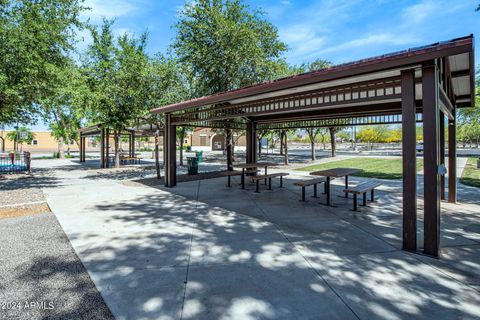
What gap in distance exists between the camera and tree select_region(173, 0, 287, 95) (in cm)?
1190

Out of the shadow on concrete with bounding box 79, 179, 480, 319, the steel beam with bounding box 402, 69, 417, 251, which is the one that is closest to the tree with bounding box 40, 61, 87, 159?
the shadow on concrete with bounding box 79, 179, 480, 319

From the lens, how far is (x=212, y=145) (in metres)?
54.5

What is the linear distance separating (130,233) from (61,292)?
6.24 ft

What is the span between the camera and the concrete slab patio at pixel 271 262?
271 centimetres

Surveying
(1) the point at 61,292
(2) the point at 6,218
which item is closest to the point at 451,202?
(1) the point at 61,292

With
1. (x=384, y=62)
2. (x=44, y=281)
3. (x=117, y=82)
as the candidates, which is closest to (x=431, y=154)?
(x=384, y=62)

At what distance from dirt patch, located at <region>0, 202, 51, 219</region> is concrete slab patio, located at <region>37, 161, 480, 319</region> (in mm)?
314

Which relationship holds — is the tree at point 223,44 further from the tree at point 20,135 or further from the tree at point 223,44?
the tree at point 20,135

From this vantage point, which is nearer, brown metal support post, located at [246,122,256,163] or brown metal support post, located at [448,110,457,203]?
brown metal support post, located at [448,110,457,203]

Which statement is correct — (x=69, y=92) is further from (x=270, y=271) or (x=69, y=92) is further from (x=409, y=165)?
(x=409, y=165)

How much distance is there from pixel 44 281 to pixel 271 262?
2.80m

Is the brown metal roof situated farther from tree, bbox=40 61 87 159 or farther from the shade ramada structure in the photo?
tree, bbox=40 61 87 159

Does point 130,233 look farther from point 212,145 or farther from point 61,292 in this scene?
point 212,145

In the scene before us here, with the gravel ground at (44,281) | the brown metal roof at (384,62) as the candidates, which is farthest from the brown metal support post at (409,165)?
the gravel ground at (44,281)
